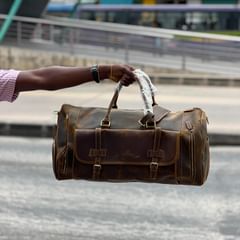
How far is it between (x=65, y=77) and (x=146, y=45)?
2099 cm

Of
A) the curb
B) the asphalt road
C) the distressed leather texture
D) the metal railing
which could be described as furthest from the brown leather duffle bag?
the metal railing

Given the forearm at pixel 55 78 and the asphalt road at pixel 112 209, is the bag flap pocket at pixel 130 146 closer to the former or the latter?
the forearm at pixel 55 78

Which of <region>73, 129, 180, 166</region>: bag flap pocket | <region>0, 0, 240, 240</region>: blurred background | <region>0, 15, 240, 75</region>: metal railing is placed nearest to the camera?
<region>73, 129, 180, 166</region>: bag flap pocket

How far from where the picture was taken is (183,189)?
7.34 meters

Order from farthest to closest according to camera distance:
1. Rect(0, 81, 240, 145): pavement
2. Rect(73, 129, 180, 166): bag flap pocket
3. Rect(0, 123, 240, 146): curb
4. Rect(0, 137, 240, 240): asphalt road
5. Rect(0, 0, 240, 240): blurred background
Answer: Rect(0, 81, 240, 145): pavement, Rect(0, 123, 240, 146): curb, Rect(0, 0, 240, 240): blurred background, Rect(0, 137, 240, 240): asphalt road, Rect(73, 129, 180, 166): bag flap pocket

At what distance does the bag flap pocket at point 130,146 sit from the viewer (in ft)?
9.60

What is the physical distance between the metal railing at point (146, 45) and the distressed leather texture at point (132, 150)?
20.1 meters

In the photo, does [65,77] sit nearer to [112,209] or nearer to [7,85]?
[7,85]

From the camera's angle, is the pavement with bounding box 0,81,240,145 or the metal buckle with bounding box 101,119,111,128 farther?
the pavement with bounding box 0,81,240,145

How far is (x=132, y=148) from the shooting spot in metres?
2.94

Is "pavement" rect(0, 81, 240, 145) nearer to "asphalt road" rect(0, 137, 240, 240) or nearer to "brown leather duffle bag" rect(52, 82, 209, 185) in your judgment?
"asphalt road" rect(0, 137, 240, 240)

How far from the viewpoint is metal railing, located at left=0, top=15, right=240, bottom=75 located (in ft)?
76.6

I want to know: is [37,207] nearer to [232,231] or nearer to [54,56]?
[232,231]

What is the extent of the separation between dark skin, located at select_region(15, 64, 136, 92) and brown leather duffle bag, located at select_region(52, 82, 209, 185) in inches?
3.8
